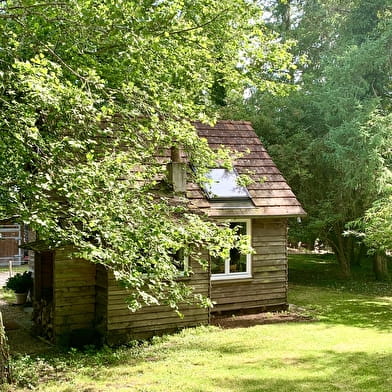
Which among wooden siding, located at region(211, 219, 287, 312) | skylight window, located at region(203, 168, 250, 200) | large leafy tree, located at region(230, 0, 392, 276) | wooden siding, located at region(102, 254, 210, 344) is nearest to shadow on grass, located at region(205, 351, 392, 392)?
wooden siding, located at region(102, 254, 210, 344)

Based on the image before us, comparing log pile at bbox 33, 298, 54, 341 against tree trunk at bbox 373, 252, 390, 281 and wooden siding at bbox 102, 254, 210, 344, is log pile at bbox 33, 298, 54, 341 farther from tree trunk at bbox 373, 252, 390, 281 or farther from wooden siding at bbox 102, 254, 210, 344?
tree trunk at bbox 373, 252, 390, 281

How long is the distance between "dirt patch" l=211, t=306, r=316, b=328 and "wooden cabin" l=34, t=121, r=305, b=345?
25cm

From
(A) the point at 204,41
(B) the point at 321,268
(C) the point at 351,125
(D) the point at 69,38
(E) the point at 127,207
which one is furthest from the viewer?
(B) the point at 321,268

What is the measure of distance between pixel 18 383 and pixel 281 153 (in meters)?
14.1

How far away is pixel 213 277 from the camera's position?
43.6 feet

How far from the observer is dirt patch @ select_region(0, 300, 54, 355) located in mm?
11125

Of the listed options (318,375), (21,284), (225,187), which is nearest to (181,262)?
(318,375)

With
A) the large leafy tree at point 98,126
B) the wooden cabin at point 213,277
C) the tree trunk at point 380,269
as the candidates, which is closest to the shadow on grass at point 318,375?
the large leafy tree at point 98,126

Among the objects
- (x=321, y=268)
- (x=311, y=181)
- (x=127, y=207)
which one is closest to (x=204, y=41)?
(x=127, y=207)

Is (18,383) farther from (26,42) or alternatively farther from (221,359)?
(26,42)

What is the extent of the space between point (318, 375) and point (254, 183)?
6.92m

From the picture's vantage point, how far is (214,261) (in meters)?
13.6

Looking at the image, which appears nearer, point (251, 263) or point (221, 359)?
point (221, 359)

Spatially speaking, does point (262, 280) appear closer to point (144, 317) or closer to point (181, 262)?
point (144, 317)
